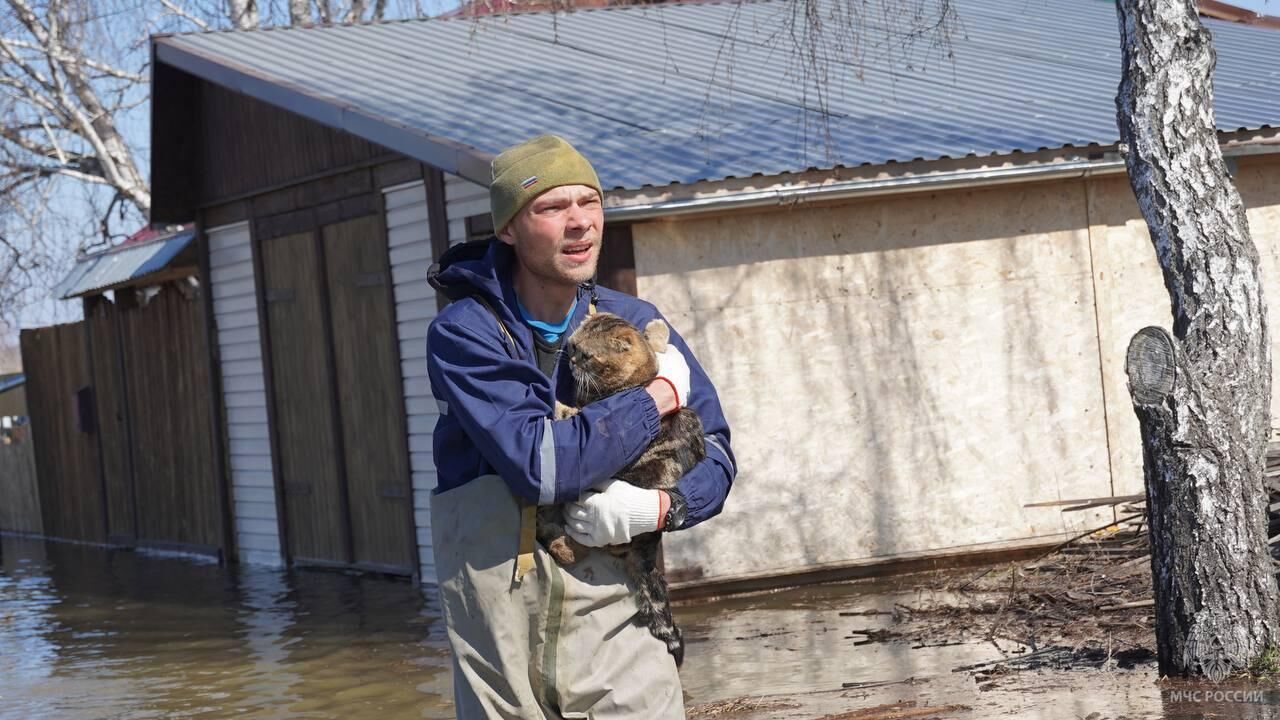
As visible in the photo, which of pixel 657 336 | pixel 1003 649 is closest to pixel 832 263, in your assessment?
pixel 1003 649

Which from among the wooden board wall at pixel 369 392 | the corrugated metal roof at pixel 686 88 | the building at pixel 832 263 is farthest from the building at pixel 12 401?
the building at pixel 832 263

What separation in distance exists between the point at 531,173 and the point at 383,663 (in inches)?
229

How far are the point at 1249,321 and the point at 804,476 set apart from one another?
161 inches

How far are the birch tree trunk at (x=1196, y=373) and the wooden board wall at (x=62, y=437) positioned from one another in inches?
532

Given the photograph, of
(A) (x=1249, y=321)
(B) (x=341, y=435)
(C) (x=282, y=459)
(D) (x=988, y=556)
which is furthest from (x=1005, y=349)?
(C) (x=282, y=459)

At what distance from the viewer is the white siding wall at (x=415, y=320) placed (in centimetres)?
1120

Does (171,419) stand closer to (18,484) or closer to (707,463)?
(18,484)

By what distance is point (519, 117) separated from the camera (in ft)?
34.6

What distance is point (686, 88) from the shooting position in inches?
457

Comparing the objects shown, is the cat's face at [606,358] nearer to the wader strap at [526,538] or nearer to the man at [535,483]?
the man at [535,483]

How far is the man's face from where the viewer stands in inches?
136

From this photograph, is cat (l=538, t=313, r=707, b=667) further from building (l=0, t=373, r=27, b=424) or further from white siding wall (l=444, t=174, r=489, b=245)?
building (l=0, t=373, r=27, b=424)

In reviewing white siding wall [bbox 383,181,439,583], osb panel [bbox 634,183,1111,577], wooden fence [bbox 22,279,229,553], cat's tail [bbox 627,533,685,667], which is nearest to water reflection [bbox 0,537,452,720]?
white siding wall [bbox 383,181,439,583]

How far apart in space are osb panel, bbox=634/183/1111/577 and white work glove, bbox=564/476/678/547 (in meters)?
6.35
